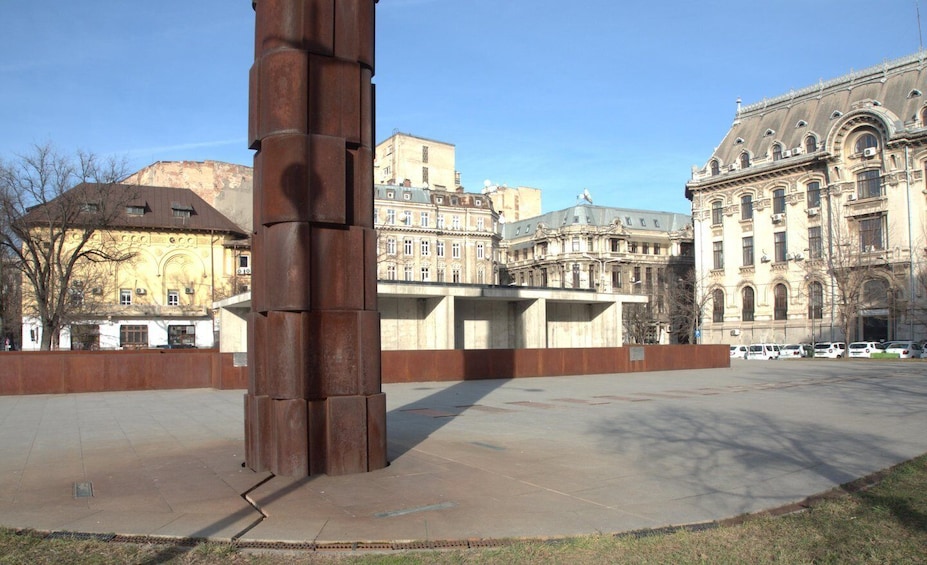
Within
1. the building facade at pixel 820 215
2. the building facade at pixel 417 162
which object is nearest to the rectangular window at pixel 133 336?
the building facade at pixel 417 162

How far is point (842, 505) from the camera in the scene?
8.30 metres

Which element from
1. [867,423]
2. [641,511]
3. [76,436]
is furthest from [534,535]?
[867,423]

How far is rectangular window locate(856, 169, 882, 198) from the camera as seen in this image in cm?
6347

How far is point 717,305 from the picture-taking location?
77188 millimetres

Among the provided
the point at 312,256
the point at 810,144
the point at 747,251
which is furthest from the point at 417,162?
the point at 312,256

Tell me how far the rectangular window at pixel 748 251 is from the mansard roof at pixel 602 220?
26083 millimetres

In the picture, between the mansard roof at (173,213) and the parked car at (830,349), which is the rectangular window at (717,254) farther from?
the mansard roof at (173,213)

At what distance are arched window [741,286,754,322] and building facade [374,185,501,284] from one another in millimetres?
30237

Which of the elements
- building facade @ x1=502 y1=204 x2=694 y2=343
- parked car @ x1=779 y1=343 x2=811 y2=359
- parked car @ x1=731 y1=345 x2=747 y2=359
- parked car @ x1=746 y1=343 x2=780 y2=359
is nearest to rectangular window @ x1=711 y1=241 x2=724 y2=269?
parked car @ x1=731 y1=345 x2=747 y2=359

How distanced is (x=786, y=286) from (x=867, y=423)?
58.9 m

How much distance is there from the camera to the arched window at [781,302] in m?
70.4

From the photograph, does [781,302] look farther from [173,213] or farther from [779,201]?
[173,213]

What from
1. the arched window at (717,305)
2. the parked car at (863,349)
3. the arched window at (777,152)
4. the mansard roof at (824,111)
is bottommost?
the parked car at (863,349)

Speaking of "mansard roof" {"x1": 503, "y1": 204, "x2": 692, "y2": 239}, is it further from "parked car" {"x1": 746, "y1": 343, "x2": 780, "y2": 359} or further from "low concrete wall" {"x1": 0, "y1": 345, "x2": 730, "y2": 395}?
"low concrete wall" {"x1": 0, "y1": 345, "x2": 730, "y2": 395}
